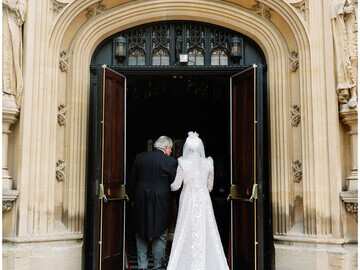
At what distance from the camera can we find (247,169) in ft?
22.5

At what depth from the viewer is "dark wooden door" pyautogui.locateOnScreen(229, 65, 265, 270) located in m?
6.48

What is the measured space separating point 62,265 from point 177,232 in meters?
1.63

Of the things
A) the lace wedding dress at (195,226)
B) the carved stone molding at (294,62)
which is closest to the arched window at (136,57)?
the lace wedding dress at (195,226)

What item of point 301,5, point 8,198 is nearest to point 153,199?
point 8,198

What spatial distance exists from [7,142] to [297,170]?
13.2ft

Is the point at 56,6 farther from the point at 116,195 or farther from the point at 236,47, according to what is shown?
the point at 116,195

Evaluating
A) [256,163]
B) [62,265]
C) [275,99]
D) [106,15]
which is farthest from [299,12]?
[62,265]

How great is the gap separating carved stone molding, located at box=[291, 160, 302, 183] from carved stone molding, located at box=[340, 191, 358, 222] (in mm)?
618

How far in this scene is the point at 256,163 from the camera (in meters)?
6.57

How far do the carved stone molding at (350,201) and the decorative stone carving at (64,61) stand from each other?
4.28 meters

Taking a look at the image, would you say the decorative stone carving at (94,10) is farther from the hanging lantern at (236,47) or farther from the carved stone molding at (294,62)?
the carved stone molding at (294,62)

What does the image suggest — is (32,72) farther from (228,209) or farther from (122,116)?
(228,209)

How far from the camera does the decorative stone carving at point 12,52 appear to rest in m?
6.52

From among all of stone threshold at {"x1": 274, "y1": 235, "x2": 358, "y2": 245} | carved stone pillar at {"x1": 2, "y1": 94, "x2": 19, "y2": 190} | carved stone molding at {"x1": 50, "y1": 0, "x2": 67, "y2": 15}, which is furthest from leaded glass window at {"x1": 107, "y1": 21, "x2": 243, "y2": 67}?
stone threshold at {"x1": 274, "y1": 235, "x2": 358, "y2": 245}
